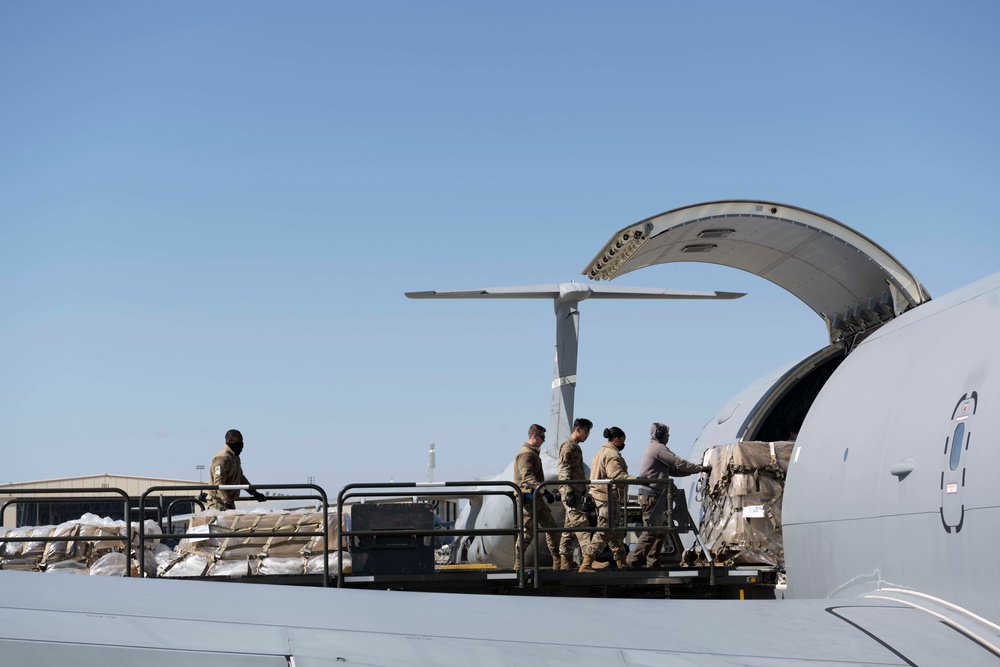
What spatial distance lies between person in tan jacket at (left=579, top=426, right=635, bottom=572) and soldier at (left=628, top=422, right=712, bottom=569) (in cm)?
22

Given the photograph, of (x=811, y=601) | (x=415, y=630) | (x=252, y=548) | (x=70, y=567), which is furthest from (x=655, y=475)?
(x=415, y=630)

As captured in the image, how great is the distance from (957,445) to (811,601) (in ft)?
3.53

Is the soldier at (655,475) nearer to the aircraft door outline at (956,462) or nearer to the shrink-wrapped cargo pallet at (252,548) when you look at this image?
the shrink-wrapped cargo pallet at (252,548)

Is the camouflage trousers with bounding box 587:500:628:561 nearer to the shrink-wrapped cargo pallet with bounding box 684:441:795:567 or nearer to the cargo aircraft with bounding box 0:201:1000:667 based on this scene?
the shrink-wrapped cargo pallet with bounding box 684:441:795:567

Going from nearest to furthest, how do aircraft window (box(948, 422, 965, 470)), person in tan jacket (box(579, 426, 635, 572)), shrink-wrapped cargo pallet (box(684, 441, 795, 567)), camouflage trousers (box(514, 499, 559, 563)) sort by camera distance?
aircraft window (box(948, 422, 965, 470)), shrink-wrapped cargo pallet (box(684, 441, 795, 567)), person in tan jacket (box(579, 426, 635, 572)), camouflage trousers (box(514, 499, 559, 563))

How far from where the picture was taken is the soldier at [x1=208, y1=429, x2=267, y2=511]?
1214cm

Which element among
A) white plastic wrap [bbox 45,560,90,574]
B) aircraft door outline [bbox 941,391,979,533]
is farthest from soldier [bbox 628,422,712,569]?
white plastic wrap [bbox 45,560,90,574]

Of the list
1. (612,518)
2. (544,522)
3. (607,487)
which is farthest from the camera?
(544,522)

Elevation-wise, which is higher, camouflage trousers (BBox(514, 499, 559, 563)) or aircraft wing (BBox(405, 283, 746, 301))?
aircraft wing (BBox(405, 283, 746, 301))

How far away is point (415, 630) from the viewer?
3799 millimetres

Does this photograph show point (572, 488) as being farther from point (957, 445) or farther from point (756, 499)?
point (957, 445)

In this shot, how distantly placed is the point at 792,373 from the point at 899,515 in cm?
584

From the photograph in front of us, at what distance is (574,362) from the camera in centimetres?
2264

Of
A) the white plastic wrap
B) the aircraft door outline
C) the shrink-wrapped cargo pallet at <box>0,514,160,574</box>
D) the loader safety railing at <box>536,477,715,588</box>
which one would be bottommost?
the white plastic wrap
